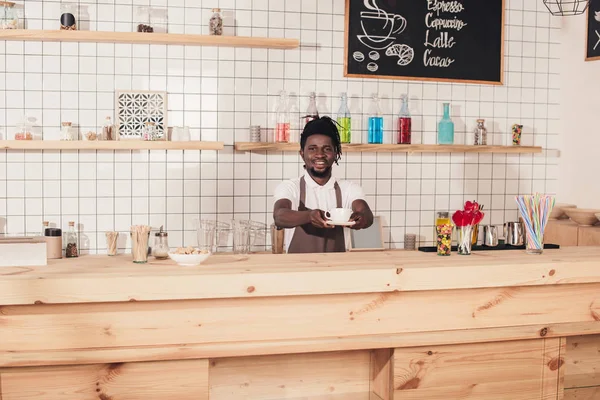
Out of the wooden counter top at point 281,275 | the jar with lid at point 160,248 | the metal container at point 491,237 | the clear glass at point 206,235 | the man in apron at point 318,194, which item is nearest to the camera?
the wooden counter top at point 281,275

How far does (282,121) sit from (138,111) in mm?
874

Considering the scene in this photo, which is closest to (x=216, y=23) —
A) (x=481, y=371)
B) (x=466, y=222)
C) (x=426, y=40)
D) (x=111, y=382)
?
(x=426, y=40)

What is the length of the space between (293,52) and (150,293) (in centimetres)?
235

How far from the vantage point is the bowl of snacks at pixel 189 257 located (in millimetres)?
2697

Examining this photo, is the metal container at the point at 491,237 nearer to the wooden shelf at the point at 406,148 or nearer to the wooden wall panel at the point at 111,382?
the wooden shelf at the point at 406,148

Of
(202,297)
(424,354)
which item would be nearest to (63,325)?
(202,297)

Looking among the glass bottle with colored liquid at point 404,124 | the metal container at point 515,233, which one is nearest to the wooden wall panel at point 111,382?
the metal container at point 515,233

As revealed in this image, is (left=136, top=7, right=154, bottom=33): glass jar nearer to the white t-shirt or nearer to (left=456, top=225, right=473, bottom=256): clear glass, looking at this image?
the white t-shirt

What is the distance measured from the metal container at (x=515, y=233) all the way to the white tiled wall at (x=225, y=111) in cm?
143

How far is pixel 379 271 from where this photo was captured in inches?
106

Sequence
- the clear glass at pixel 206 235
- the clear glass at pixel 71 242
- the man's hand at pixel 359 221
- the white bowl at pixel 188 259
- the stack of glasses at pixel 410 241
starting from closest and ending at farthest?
the white bowl at pixel 188 259
the man's hand at pixel 359 221
the clear glass at pixel 71 242
the clear glass at pixel 206 235
the stack of glasses at pixel 410 241

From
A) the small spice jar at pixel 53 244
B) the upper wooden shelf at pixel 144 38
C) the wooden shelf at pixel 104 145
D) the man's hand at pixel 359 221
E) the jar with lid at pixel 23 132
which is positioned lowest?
the small spice jar at pixel 53 244

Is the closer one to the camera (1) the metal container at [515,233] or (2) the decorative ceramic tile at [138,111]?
(1) the metal container at [515,233]

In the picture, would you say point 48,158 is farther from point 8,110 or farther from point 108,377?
point 108,377
